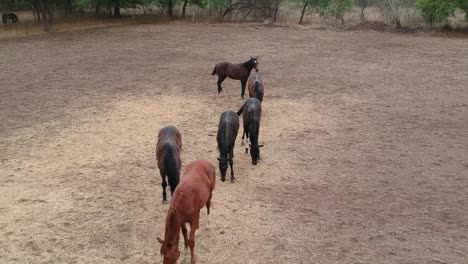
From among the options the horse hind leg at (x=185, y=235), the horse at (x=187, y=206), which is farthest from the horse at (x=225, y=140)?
the horse hind leg at (x=185, y=235)

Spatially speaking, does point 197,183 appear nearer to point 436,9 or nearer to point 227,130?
point 227,130

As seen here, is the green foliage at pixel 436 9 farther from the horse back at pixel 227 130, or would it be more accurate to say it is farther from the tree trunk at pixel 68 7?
the tree trunk at pixel 68 7

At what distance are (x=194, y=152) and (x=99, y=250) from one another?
381 cm

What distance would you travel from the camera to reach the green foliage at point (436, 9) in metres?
25.5

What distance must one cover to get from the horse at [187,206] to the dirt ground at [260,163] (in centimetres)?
74

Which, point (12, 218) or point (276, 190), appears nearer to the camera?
point (12, 218)

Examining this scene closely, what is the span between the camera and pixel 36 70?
57.7 feet

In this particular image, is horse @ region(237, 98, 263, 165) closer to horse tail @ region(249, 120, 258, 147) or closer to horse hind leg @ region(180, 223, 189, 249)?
horse tail @ region(249, 120, 258, 147)

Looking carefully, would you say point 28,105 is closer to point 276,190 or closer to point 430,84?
point 276,190

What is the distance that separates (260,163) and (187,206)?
3.93 metres

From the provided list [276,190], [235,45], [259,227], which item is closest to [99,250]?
[259,227]

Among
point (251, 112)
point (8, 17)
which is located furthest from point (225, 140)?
point (8, 17)

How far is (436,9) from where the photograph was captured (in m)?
25.9

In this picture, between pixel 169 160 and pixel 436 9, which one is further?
pixel 436 9
